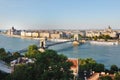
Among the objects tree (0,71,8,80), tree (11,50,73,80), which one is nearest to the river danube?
tree (11,50,73,80)

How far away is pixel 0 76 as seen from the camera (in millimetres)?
7168

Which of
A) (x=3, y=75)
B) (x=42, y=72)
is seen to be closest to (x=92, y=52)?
(x=42, y=72)

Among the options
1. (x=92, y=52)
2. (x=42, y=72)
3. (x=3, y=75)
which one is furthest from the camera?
(x=92, y=52)

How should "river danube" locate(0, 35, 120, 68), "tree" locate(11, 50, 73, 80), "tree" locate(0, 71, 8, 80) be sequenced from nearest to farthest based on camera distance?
"tree" locate(11, 50, 73, 80)
"tree" locate(0, 71, 8, 80)
"river danube" locate(0, 35, 120, 68)

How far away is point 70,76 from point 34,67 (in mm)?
732

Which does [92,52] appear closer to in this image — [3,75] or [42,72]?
[42,72]

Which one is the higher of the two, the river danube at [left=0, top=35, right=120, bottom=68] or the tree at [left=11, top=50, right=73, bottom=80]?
the tree at [left=11, top=50, right=73, bottom=80]

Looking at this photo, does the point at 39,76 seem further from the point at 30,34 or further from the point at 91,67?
the point at 30,34

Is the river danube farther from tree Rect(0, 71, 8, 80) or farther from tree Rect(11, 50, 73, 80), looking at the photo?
tree Rect(0, 71, 8, 80)

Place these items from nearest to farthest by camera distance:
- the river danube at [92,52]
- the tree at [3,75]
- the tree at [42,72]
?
the tree at [42,72], the tree at [3,75], the river danube at [92,52]

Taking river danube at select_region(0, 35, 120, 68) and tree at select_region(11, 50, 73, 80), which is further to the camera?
river danube at select_region(0, 35, 120, 68)

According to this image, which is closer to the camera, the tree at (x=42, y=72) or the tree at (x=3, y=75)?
the tree at (x=42, y=72)

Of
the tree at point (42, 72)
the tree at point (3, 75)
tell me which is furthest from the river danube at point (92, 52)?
the tree at point (3, 75)

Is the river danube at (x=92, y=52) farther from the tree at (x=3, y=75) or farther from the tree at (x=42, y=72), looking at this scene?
the tree at (x=3, y=75)
